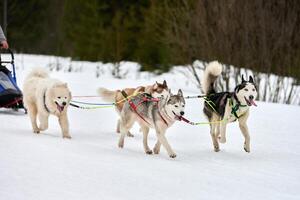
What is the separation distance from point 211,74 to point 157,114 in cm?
117

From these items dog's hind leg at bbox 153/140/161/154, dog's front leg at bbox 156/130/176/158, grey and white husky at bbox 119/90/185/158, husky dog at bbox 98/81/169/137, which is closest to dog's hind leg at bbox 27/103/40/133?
husky dog at bbox 98/81/169/137

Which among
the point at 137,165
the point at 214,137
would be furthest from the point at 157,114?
the point at 214,137

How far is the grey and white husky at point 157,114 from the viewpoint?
5004mm

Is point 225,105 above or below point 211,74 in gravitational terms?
below

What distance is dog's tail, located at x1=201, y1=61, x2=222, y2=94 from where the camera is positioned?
5949mm

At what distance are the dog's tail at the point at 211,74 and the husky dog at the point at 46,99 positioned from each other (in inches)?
62.7

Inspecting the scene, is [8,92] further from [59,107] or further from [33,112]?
[59,107]

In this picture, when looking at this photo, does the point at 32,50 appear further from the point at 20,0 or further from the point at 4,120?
the point at 4,120

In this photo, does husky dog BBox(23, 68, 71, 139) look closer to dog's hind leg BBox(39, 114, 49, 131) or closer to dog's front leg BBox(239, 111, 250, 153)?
dog's hind leg BBox(39, 114, 49, 131)

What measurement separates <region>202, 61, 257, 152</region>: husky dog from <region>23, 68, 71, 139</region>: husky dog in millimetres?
1604

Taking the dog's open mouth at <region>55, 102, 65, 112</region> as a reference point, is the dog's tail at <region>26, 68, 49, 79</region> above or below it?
above

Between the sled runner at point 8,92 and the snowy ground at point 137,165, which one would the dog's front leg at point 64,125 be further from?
the sled runner at point 8,92

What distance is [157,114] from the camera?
512cm

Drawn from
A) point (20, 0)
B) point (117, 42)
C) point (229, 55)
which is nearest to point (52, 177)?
point (229, 55)
